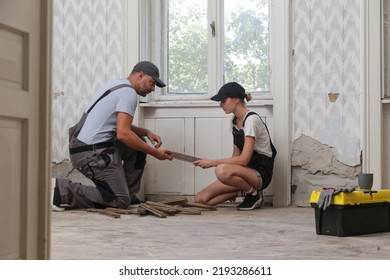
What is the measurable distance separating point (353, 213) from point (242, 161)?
5.01 ft

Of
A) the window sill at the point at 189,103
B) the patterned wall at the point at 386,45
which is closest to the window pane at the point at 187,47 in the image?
the window sill at the point at 189,103

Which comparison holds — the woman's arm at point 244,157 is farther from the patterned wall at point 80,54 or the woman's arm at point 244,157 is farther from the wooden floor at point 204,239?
the patterned wall at point 80,54

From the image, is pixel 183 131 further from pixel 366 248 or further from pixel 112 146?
pixel 366 248

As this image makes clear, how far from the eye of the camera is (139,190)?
5.83 metres

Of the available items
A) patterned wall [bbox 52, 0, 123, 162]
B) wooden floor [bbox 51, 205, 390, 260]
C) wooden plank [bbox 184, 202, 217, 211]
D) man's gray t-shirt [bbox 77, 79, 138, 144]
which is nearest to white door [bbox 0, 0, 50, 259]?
wooden floor [bbox 51, 205, 390, 260]

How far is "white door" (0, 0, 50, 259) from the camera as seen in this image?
2.10m

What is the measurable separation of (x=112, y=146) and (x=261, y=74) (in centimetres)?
152

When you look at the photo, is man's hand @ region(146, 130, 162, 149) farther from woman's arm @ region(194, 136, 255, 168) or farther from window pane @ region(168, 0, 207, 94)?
window pane @ region(168, 0, 207, 94)

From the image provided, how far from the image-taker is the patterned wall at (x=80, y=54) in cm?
596

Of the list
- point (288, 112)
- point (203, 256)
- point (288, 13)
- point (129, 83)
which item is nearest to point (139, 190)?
point (129, 83)

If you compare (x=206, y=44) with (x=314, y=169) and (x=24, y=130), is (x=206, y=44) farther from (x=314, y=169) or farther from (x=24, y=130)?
(x=24, y=130)

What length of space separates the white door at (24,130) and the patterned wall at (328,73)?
3562mm

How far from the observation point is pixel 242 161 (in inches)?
204

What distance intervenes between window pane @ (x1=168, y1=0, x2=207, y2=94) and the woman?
2.38 feet
